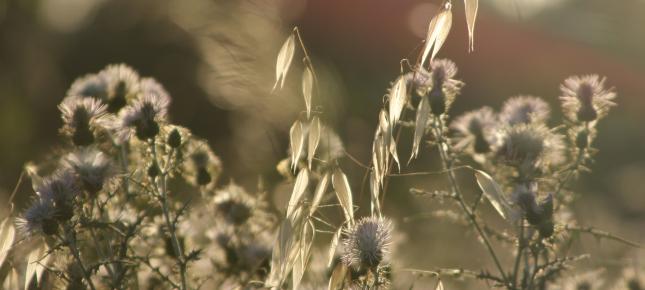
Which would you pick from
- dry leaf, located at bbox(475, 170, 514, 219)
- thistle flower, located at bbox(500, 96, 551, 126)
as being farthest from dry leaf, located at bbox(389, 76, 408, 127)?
thistle flower, located at bbox(500, 96, 551, 126)

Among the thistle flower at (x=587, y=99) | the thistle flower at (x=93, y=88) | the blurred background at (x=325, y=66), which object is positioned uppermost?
the blurred background at (x=325, y=66)

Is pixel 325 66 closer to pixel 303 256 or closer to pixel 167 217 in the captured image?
pixel 167 217

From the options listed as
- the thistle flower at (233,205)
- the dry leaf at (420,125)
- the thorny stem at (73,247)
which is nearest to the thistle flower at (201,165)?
the thistle flower at (233,205)

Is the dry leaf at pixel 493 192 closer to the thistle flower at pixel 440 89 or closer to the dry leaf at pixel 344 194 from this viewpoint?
the dry leaf at pixel 344 194

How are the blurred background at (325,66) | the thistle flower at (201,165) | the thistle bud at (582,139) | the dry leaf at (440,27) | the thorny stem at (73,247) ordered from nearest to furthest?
the dry leaf at (440,27) → the thorny stem at (73,247) → the thistle bud at (582,139) → the thistle flower at (201,165) → the blurred background at (325,66)

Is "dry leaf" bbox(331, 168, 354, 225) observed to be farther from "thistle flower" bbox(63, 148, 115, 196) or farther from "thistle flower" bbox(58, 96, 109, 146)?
"thistle flower" bbox(58, 96, 109, 146)

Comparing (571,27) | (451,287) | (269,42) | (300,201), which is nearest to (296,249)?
(300,201)

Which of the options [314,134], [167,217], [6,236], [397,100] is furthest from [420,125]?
[6,236]

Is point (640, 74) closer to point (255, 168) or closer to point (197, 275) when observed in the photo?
point (255, 168)
